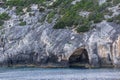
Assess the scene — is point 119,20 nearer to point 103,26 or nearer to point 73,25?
point 103,26

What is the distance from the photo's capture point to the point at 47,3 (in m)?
119

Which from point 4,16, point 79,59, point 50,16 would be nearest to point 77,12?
point 50,16

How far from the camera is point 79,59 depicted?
99.1 metres

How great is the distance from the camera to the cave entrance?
96.0 metres

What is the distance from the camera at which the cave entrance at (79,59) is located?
96.0m

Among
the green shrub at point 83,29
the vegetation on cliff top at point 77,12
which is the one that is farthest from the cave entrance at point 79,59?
the vegetation on cliff top at point 77,12

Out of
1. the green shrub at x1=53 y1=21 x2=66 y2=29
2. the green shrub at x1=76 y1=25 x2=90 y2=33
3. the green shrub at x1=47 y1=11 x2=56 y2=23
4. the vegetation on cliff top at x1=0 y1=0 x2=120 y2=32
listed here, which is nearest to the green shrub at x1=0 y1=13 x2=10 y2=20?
the vegetation on cliff top at x1=0 y1=0 x2=120 y2=32

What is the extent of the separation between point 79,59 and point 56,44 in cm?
548

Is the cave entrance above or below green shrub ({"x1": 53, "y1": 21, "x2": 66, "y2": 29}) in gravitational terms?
below

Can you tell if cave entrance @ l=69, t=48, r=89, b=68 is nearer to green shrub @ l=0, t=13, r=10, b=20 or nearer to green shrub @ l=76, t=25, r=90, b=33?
green shrub @ l=76, t=25, r=90, b=33

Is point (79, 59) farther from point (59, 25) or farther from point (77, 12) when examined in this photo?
point (77, 12)

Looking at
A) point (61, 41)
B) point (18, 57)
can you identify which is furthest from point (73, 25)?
point (18, 57)

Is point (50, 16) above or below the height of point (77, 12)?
below

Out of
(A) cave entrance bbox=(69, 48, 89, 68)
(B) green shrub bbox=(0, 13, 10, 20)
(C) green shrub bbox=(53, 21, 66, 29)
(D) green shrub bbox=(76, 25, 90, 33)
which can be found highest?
(B) green shrub bbox=(0, 13, 10, 20)
